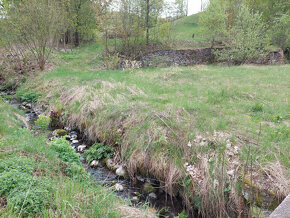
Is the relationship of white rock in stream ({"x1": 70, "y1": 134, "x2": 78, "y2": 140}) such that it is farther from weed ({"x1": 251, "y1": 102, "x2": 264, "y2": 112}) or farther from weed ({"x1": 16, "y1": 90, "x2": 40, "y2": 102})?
weed ({"x1": 251, "y1": 102, "x2": 264, "y2": 112})

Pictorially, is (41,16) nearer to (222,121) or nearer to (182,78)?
(182,78)

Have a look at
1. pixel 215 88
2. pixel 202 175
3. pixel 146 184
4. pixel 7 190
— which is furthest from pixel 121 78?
pixel 7 190

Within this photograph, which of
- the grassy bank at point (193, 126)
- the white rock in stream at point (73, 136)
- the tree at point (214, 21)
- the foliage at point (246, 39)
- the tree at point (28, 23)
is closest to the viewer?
the grassy bank at point (193, 126)

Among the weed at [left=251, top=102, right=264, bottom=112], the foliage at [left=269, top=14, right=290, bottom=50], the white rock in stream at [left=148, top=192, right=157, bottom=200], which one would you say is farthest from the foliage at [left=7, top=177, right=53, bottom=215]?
the foliage at [left=269, top=14, right=290, bottom=50]

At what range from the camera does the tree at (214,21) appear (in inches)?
828

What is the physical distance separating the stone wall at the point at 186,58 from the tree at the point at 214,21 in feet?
6.00

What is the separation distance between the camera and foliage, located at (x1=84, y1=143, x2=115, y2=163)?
17.2 feet

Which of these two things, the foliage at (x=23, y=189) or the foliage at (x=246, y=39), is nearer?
the foliage at (x=23, y=189)

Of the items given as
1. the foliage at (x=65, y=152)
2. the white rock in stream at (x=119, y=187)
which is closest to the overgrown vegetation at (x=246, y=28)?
the white rock in stream at (x=119, y=187)

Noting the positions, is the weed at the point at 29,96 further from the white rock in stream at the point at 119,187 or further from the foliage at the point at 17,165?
the white rock in stream at the point at 119,187

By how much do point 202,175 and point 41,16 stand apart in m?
12.3

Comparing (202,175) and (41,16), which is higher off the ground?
(41,16)

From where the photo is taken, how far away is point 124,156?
4906mm

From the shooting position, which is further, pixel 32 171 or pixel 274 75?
pixel 274 75
